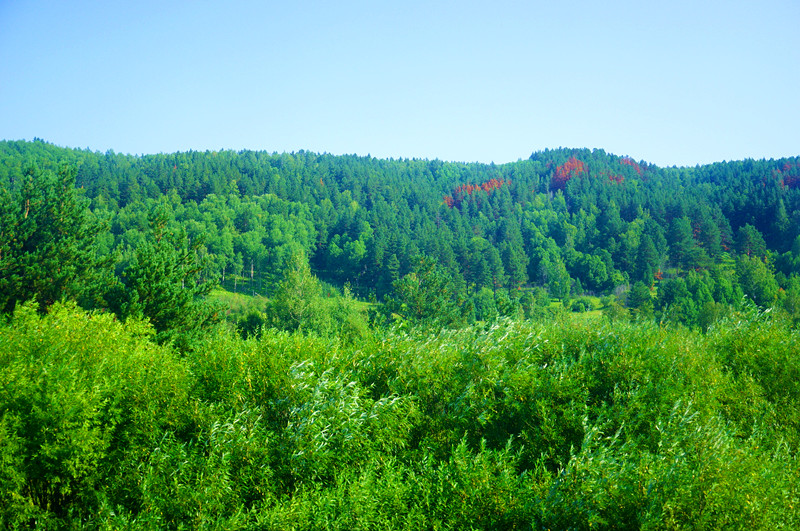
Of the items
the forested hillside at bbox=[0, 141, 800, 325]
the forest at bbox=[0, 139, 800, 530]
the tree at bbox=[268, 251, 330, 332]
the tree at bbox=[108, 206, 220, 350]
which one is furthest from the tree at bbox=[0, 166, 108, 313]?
the forested hillside at bbox=[0, 141, 800, 325]

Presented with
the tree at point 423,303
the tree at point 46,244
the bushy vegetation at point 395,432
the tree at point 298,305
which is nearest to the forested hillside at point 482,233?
the tree at point 423,303

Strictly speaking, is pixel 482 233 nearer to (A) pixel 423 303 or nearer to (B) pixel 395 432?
(A) pixel 423 303

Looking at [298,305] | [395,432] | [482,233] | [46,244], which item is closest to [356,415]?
[395,432]

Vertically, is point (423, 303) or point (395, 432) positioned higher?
point (395, 432)

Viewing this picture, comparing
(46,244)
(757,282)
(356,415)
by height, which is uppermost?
(46,244)

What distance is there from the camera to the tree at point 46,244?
3688cm

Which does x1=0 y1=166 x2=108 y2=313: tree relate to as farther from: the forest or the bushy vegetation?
the bushy vegetation

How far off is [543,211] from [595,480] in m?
171

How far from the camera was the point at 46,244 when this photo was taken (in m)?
38.1

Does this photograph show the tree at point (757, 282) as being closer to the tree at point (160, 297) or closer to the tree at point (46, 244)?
the tree at point (160, 297)

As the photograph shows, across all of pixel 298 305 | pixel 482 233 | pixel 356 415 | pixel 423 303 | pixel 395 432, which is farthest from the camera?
pixel 482 233

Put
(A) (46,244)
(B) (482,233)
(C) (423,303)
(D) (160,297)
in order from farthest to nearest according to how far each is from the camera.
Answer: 1. (B) (482,233)
2. (C) (423,303)
3. (A) (46,244)
4. (D) (160,297)

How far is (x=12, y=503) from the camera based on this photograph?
12.3 m

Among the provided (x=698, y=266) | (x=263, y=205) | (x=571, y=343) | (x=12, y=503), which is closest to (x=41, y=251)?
(x=12, y=503)
